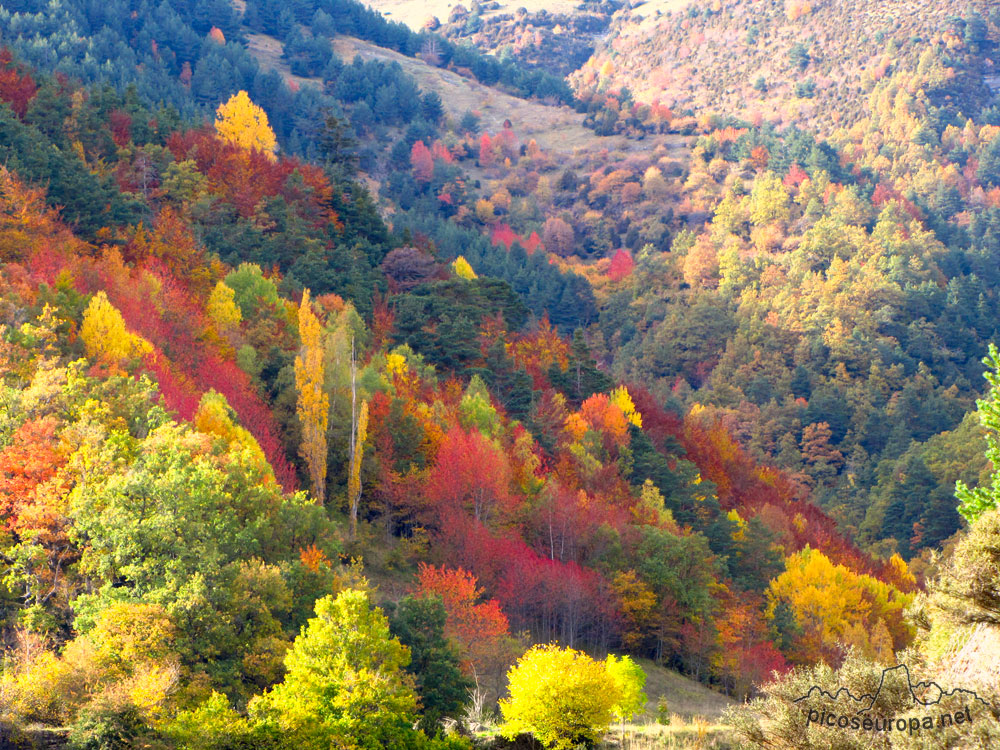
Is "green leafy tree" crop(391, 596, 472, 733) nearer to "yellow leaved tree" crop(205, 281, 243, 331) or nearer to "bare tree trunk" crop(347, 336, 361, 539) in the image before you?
"bare tree trunk" crop(347, 336, 361, 539)

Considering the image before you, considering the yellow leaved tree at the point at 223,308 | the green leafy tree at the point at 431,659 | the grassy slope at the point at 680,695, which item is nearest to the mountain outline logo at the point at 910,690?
the green leafy tree at the point at 431,659

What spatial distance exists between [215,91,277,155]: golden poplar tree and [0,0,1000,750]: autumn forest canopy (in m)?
0.97

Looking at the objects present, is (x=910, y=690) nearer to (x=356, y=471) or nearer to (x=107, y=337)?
(x=356, y=471)

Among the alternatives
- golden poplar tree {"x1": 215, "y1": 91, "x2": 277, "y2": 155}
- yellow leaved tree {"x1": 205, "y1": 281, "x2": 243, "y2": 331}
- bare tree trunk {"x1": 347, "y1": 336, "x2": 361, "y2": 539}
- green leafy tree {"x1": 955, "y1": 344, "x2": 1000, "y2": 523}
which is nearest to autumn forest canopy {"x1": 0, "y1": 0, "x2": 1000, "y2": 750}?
green leafy tree {"x1": 955, "y1": 344, "x2": 1000, "y2": 523}

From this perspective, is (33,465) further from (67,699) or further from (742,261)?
(742,261)

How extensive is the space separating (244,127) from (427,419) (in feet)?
194

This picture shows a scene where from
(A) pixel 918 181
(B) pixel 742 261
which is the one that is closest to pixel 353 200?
(B) pixel 742 261

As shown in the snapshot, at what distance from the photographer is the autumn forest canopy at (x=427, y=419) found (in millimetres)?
28703

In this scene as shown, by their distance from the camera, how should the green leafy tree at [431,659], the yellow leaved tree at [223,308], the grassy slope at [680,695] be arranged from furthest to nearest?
the yellow leaved tree at [223,308]
the grassy slope at [680,695]
the green leafy tree at [431,659]

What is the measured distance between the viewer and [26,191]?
205 ft

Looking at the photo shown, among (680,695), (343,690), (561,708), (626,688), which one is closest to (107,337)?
(343,690)

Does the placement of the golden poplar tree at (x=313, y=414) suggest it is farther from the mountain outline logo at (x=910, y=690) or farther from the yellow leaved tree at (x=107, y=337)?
the mountain outline logo at (x=910, y=690)

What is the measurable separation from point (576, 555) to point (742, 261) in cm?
10471

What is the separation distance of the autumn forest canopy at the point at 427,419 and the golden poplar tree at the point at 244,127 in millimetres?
973
